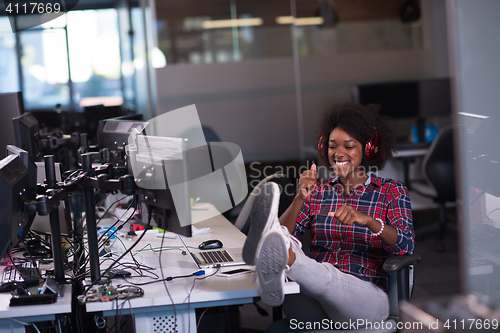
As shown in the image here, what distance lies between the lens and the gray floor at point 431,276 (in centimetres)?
271

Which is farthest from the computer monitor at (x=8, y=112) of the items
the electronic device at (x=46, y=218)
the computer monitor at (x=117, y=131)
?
the electronic device at (x=46, y=218)

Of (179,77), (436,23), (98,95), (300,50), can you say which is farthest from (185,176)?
(98,95)

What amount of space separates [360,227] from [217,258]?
1.87 feet

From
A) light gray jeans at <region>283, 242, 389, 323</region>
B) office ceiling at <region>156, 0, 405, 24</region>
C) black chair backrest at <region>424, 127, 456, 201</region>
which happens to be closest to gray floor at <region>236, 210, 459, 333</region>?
black chair backrest at <region>424, 127, 456, 201</region>

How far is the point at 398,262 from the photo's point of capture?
1.66 m

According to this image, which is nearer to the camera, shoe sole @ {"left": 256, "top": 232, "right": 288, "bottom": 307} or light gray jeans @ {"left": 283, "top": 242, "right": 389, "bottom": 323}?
shoe sole @ {"left": 256, "top": 232, "right": 288, "bottom": 307}

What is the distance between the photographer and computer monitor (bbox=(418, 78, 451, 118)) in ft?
15.3

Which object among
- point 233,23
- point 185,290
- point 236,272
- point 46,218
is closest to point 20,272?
point 46,218

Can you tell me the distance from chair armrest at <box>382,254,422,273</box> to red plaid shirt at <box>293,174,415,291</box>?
0.31 feet

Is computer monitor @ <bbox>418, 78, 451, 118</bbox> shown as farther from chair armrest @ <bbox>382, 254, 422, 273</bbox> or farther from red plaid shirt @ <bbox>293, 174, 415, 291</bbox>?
chair armrest @ <bbox>382, 254, 422, 273</bbox>

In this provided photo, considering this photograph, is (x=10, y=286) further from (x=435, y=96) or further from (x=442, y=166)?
(x=435, y=96)

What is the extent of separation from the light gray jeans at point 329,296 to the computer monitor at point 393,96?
322 centimetres

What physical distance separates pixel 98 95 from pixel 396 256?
6.30 metres

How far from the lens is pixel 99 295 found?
4.88 ft
